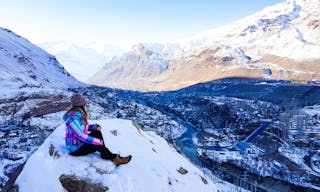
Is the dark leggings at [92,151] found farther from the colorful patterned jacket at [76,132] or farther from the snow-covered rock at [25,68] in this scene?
the snow-covered rock at [25,68]

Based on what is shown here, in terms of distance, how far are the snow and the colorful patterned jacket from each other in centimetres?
34

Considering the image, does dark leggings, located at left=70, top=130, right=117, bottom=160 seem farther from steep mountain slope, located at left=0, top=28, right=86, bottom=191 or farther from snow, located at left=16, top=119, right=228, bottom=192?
steep mountain slope, located at left=0, top=28, right=86, bottom=191

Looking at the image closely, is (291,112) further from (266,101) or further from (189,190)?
(189,190)

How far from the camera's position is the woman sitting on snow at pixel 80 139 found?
7.12 m

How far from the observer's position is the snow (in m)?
6.82

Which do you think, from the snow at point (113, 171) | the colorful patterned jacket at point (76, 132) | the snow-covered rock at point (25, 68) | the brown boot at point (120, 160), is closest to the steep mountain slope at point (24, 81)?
the snow-covered rock at point (25, 68)

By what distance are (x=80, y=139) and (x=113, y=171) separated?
120cm

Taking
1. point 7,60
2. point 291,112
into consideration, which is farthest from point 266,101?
point 7,60

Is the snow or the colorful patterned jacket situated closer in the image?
the snow

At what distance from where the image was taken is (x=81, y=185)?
22.3 ft

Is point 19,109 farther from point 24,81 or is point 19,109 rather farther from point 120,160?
point 120,160

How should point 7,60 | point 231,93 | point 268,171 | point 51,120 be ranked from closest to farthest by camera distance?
point 268,171 < point 51,120 < point 7,60 < point 231,93

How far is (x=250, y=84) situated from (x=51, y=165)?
14210cm

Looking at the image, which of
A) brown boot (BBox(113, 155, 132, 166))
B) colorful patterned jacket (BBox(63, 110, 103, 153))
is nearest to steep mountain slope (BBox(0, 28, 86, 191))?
colorful patterned jacket (BBox(63, 110, 103, 153))
